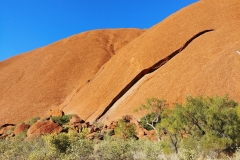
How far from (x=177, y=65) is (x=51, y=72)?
28958 millimetres

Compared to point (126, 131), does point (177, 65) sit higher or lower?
higher

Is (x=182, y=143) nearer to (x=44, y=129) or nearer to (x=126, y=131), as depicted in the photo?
(x=126, y=131)

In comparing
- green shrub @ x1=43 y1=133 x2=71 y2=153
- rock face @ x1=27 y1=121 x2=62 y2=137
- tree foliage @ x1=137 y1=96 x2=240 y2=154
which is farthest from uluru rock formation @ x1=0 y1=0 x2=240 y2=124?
green shrub @ x1=43 y1=133 x2=71 y2=153

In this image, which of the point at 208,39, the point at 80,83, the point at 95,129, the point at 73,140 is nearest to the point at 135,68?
the point at 208,39

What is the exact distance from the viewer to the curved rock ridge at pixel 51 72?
45000 millimetres

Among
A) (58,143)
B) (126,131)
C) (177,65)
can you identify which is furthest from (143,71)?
(58,143)

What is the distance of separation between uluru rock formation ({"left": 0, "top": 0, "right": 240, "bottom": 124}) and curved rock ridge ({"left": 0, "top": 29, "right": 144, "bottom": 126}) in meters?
0.15

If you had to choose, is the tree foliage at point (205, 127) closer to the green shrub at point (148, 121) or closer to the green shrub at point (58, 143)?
the green shrub at point (58, 143)

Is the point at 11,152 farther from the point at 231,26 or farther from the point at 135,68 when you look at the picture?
the point at 231,26

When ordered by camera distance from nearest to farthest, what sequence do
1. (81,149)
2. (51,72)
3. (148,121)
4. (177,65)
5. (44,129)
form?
(81,149) < (148,121) < (44,129) < (177,65) < (51,72)

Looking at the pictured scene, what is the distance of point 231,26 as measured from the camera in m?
31.7

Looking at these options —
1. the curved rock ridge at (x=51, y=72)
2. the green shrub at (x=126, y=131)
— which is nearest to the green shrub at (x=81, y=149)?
the green shrub at (x=126, y=131)

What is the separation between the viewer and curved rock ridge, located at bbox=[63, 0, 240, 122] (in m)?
24.9

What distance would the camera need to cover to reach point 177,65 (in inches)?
1120
